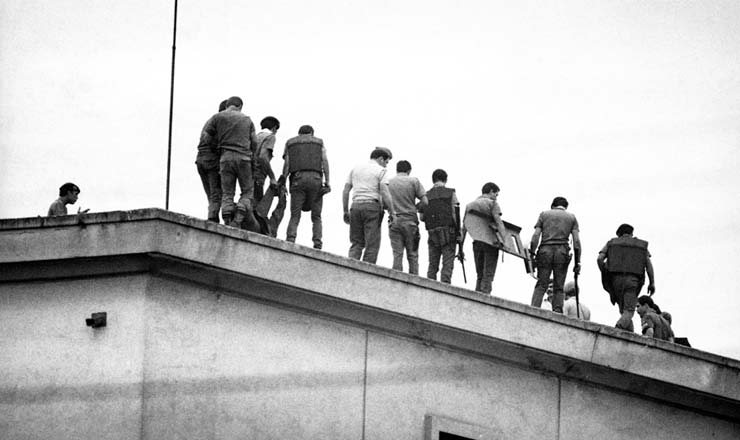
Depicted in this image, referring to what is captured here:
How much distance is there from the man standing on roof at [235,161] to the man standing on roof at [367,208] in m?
1.67

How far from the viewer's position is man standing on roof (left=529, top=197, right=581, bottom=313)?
24.6 metres

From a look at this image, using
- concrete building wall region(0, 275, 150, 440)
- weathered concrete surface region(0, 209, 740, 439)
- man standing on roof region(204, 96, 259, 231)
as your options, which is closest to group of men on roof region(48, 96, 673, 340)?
man standing on roof region(204, 96, 259, 231)

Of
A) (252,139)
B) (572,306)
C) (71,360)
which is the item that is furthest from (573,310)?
(71,360)

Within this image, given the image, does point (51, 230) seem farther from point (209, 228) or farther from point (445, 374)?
point (445, 374)

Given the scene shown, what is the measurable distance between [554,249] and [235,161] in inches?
170

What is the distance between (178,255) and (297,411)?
1953mm

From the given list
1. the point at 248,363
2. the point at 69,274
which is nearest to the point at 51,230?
the point at 69,274

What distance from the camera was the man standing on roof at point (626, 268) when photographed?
991 inches

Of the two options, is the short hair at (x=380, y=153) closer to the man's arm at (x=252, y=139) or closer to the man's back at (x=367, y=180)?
the man's back at (x=367, y=180)

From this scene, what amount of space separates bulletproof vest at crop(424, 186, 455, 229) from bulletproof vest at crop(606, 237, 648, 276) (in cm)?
210

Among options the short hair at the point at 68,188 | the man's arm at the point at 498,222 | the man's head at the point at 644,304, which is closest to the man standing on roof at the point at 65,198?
the short hair at the point at 68,188

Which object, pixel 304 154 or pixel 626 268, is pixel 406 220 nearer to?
pixel 304 154

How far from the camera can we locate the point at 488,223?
81.3ft

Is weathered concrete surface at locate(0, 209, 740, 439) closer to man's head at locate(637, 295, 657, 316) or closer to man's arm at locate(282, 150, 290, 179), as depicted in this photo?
man's arm at locate(282, 150, 290, 179)
